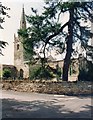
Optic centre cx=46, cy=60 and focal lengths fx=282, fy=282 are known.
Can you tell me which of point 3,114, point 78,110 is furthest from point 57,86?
point 3,114

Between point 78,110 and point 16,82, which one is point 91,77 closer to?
point 16,82

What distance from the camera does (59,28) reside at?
26.7 m

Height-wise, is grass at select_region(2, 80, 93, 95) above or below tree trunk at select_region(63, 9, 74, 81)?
below

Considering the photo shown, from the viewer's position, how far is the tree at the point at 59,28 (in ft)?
86.2

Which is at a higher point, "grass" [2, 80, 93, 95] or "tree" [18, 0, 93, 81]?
"tree" [18, 0, 93, 81]

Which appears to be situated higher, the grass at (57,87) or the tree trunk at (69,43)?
the tree trunk at (69,43)

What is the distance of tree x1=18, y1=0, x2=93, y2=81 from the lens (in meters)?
26.3

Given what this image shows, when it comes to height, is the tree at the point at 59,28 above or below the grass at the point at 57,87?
above

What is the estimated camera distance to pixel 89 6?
25984mm

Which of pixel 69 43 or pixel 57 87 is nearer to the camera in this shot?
pixel 57 87

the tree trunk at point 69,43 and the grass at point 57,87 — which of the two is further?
the tree trunk at point 69,43

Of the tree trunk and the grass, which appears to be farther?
the tree trunk

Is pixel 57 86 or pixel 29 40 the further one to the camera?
pixel 29 40

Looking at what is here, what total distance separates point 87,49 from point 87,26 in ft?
7.21
